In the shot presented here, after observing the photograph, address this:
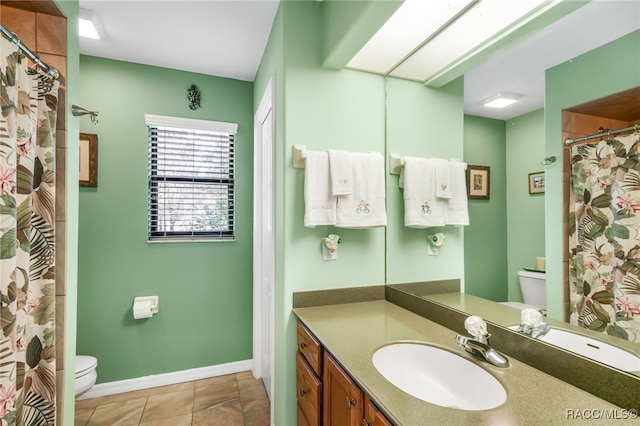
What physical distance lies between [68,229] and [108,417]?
156 centimetres

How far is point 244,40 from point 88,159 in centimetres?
150

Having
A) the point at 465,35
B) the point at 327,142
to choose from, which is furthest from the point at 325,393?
the point at 465,35

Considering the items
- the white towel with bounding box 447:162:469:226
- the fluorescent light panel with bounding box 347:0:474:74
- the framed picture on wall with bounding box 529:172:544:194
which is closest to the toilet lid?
the white towel with bounding box 447:162:469:226

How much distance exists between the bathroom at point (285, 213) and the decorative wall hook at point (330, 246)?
4 cm

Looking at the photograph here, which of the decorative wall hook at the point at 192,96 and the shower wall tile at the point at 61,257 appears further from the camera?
the decorative wall hook at the point at 192,96

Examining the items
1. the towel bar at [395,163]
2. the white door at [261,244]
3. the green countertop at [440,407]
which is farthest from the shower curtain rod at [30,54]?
the towel bar at [395,163]

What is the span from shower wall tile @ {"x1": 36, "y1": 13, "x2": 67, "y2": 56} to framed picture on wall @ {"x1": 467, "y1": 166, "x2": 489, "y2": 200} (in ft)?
6.28

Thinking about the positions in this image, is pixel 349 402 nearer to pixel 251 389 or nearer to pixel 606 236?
pixel 606 236

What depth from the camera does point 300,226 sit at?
167cm

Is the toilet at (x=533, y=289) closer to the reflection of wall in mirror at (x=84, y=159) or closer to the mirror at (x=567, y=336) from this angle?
the mirror at (x=567, y=336)

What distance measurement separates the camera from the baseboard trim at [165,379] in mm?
2304

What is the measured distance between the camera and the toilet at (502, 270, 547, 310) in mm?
968

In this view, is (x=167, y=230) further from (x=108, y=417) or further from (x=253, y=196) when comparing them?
(x=108, y=417)

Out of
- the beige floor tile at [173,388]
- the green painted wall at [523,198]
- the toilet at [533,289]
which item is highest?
the green painted wall at [523,198]
